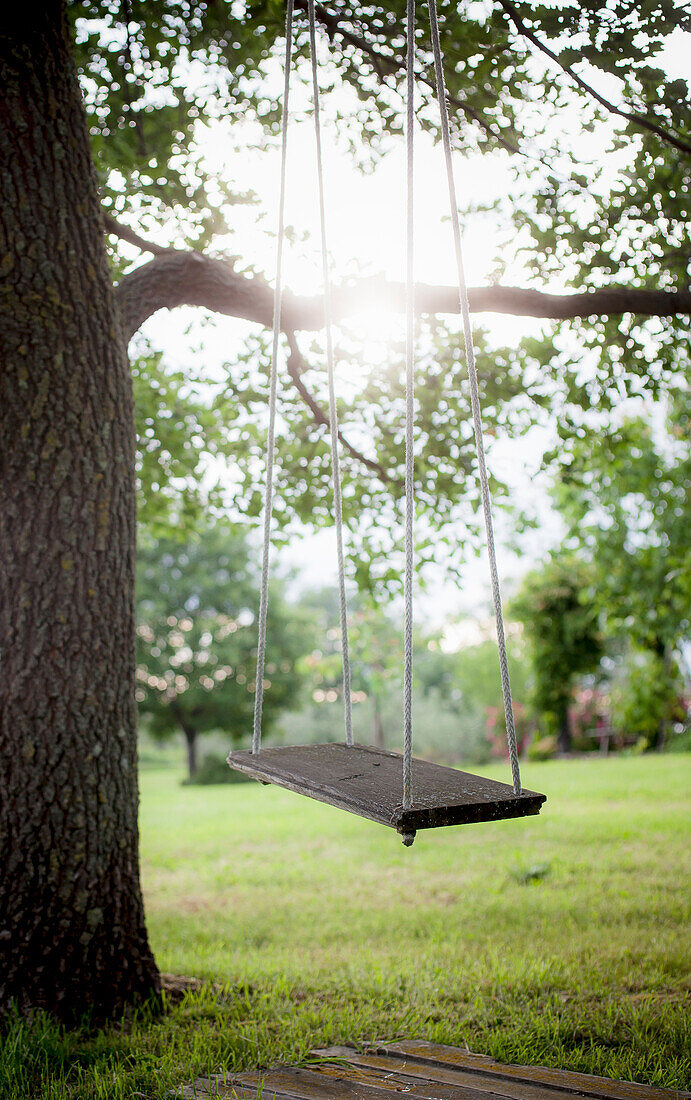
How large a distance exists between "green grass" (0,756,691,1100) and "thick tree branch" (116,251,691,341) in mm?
2477

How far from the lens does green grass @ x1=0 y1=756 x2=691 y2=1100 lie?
7.43 ft

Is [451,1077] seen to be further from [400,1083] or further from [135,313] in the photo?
[135,313]

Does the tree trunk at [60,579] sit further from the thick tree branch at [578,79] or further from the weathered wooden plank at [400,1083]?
the thick tree branch at [578,79]

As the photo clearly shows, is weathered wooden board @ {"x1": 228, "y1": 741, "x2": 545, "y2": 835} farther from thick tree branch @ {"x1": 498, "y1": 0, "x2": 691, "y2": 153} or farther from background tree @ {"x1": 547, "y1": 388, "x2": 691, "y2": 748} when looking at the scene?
background tree @ {"x1": 547, "y1": 388, "x2": 691, "y2": 748}

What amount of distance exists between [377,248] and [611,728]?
13242mm

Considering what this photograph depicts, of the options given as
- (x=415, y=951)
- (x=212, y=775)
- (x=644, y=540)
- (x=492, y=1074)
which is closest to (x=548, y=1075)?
(x=492, y=1074)

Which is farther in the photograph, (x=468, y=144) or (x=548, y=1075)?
(x=468, y=144)

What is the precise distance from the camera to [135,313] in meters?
3.09

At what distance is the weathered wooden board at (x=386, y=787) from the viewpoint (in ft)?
5.23

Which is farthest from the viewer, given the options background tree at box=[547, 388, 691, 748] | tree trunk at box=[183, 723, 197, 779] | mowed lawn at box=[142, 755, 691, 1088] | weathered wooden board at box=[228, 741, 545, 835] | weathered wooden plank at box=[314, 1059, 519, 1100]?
tree trunk at box=[183, 723, 197, 779]

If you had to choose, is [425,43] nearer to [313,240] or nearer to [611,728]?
[313,240]

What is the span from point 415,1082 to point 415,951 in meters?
1.18

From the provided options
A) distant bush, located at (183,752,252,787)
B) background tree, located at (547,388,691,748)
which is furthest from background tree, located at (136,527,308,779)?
background tree, located at (547,388,691,748)

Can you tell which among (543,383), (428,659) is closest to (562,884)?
(543,383)
